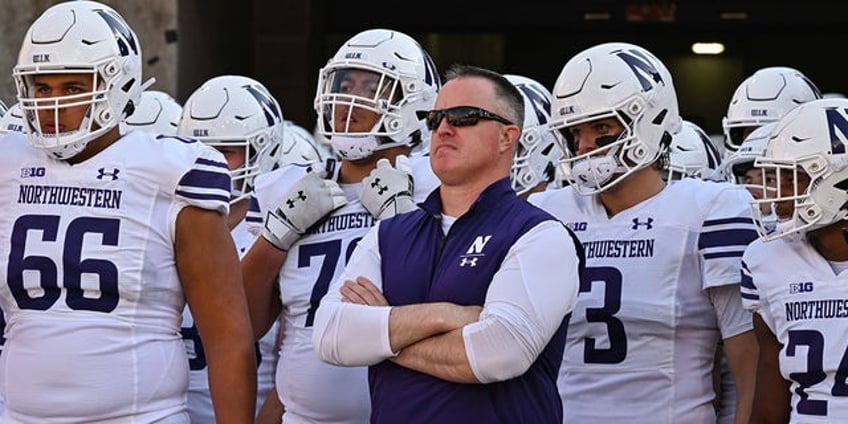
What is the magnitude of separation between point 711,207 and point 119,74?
65.6 inches

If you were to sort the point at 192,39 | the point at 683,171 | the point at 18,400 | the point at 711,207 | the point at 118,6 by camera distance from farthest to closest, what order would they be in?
the point at 192,39 → the point at 118,6 → the point at 683,171 → the point at 711,207 → the point at 18,400

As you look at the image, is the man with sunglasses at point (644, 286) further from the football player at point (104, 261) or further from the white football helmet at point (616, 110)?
the football player at point (104, 261)

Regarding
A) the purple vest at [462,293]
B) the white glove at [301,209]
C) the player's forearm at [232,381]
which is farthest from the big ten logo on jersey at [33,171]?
the purple vest at [462,293]

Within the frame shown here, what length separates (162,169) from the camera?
13.1 ft

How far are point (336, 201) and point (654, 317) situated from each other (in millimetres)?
957

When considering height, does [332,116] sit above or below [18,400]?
above

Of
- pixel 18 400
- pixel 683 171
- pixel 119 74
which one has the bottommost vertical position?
pixel 18 400

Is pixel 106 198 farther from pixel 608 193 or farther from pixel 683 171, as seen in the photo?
pixel 683 171

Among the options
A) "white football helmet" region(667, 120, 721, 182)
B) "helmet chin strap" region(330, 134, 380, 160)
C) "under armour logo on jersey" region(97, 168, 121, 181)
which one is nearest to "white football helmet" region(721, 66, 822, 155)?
"white football helmet" region(667, 120, 721, 182)

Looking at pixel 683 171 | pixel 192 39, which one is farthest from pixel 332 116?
pixel 192 39

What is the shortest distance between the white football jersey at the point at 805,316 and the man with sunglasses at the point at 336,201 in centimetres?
99

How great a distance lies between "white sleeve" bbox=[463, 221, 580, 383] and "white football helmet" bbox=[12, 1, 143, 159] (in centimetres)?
110

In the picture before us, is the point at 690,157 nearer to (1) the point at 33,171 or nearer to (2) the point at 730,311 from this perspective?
(2) the point at 730,311

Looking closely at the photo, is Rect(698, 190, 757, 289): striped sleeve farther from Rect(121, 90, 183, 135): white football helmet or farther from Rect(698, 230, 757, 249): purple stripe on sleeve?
Rect(121, 90, 183, 135): white football helmet
